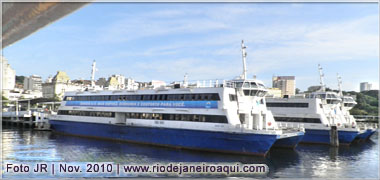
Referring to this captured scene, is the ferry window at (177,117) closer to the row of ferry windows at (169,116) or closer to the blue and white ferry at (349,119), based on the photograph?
the row of ferry windows at (169,116)

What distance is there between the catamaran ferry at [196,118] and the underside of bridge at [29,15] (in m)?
15.9

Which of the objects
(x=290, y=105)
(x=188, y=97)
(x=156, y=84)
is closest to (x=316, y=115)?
(x=290, y=105)

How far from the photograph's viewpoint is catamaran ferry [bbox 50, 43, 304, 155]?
2373 centimetres

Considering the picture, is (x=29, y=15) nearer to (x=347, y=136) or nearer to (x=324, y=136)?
(x=324, y=136)

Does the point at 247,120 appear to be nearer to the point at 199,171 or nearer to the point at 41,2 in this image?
the point at 199,171

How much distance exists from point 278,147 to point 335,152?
550 cm

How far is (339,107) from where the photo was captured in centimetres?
4119

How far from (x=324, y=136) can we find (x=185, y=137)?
1817cm

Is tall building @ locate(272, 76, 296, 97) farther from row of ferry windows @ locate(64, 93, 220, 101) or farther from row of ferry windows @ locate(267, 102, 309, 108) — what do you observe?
row of ferry windows @ locate(64, 93, 220, 101)

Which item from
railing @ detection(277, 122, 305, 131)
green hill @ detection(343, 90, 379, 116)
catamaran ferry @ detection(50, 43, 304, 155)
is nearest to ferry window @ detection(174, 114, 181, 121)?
catamaran ferry @ detection(50, 43, 304, 155)

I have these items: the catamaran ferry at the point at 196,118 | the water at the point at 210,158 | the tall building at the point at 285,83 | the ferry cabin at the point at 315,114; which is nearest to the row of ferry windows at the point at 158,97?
the catamaran ferry at the point at 196,118

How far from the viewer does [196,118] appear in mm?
26062

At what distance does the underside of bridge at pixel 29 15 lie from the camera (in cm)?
809

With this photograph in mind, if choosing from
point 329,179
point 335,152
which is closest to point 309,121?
point 335,152
